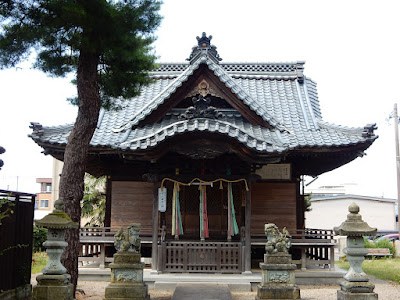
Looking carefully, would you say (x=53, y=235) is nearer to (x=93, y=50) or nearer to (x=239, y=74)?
(x=93, y=50)

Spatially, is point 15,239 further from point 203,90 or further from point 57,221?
point 203,90

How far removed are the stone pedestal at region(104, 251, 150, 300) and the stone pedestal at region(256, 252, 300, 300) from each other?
2.73m

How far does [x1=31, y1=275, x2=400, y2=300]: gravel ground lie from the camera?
35.9 ft

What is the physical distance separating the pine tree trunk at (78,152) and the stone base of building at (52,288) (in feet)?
1.80

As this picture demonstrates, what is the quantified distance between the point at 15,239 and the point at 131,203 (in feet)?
18.2

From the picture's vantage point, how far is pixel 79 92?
9.38m

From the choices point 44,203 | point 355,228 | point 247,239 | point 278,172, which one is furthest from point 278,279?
point 44,203

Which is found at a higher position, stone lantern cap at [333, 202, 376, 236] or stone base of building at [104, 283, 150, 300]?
stone lantern cap at [333, 202, 376, 236]

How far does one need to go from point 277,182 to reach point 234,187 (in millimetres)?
1539

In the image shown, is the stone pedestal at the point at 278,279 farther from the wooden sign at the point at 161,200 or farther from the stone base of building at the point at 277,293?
the wooden sign at the point at 161,200

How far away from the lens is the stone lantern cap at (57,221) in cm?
845

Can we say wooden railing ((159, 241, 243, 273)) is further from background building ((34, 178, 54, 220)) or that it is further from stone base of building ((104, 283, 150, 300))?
background building ((34, 178, 54, 220))

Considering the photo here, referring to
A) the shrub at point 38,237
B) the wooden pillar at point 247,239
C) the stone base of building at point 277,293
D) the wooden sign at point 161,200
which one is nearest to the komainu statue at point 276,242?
the stone base of building at point 277,293

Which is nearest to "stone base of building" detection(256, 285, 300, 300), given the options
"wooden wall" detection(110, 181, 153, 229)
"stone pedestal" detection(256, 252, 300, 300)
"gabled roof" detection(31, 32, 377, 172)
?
"stone pedestal" detection(256, 252, 300, 300)
